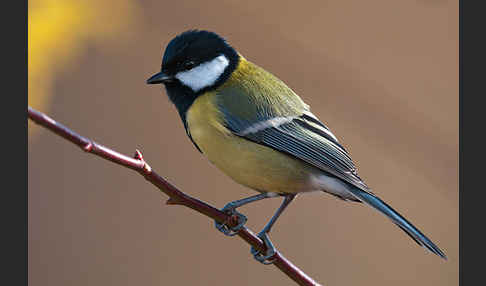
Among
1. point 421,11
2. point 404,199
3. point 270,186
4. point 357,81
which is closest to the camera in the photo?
point 270,186

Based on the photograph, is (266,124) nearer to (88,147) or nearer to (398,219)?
(398,219)

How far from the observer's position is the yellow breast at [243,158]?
1.25m

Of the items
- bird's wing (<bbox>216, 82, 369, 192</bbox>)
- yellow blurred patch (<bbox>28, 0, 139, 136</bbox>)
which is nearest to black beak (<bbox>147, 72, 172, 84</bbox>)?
bird's wing (<bbox>216, 82, 369, 192</bbox>)

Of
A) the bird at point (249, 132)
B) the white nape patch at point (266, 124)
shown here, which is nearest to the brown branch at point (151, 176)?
the bird at point (249, 132)

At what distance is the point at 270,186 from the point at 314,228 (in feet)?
2.86

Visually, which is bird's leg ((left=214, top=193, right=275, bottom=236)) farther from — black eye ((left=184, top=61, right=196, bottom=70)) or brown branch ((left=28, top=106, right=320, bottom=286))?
black eye ((left=184, top=61, right=196, bottom=70))

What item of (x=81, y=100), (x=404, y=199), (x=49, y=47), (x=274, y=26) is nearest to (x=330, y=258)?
(x=404, y=199)

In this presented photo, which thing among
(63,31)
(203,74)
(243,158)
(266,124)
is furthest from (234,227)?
(63,31)

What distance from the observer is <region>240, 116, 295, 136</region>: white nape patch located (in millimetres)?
1295

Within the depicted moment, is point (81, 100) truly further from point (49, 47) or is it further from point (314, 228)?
point (314, 228)

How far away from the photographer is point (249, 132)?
129 centimetres

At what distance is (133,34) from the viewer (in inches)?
70.2

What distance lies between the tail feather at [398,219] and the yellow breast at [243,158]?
0.13 meters

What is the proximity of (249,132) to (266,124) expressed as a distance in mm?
60
